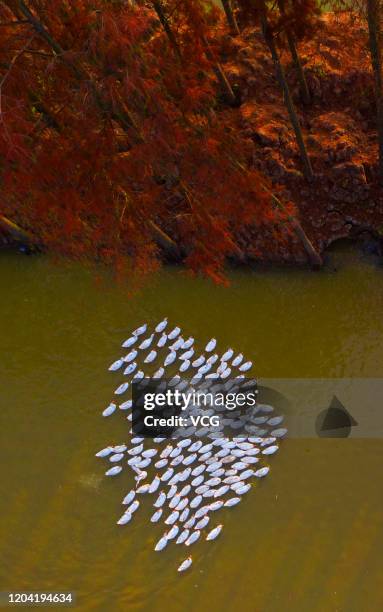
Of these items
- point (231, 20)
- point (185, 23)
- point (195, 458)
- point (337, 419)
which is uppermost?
point (185, 23)

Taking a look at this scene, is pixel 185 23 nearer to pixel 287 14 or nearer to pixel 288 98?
pixel 287 14

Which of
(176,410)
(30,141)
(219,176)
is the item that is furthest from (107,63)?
(176,410)

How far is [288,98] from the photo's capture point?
10.3 metres

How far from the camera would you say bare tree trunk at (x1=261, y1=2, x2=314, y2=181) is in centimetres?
908

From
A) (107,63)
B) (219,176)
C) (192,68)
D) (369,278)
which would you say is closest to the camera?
(107,63)

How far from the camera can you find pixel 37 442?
969cm

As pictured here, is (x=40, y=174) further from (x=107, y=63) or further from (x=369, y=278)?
(x=369, y=278)

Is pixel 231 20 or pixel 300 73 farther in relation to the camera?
pixel 231 20

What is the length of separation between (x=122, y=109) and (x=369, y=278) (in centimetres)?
635

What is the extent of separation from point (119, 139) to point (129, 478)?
5.96 meters
